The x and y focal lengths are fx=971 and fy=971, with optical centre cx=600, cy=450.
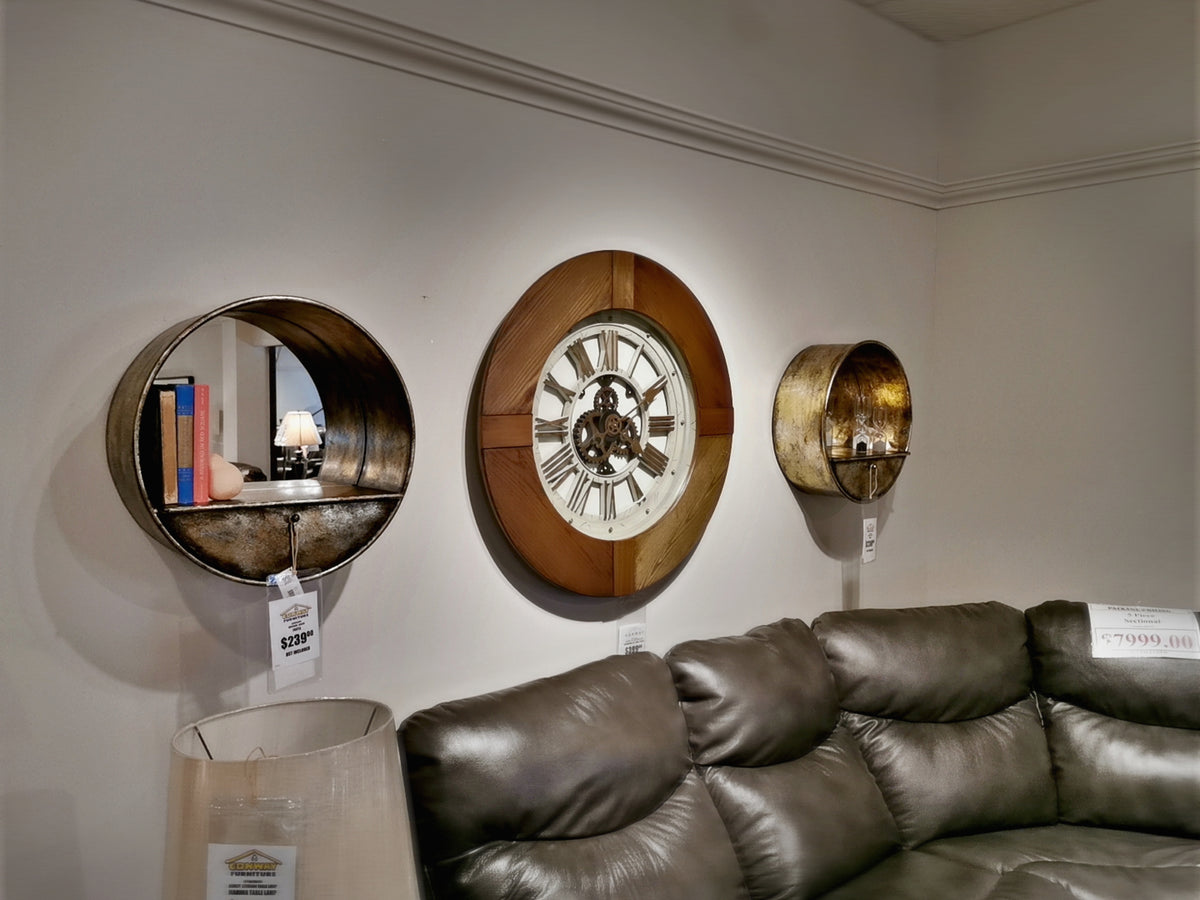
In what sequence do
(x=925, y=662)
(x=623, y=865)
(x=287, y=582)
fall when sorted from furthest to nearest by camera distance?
(x=925, y=662)
(x=623, y=865)
(x=287, y=582)

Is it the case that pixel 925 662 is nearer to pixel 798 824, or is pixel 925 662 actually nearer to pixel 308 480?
pixel 798 824

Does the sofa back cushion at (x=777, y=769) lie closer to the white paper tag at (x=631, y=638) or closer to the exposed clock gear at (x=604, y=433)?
the white paper tag at (x=631, y=638)

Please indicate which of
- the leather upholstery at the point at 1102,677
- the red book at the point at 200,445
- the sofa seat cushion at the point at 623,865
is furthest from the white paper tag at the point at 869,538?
the red book at the point at 200,445

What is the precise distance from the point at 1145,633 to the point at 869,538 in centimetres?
79

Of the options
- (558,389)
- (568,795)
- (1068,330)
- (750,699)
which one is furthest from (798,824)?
(1068,330)

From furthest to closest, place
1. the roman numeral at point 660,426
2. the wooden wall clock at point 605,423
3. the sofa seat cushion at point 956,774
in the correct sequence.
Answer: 1. the sofa seat cushion at point 956,774
2. the roman numeral at point 660,426
3. the wooden wall clock at point 605,423

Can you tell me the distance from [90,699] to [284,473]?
50 cm

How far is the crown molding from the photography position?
1747 mm

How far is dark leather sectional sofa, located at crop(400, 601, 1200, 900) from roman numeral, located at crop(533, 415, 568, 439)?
0.53 metres

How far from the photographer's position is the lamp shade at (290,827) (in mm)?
1289

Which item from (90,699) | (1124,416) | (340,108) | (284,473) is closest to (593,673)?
(284,473)

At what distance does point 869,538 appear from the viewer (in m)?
3.07

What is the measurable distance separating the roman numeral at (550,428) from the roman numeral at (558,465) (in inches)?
1.4

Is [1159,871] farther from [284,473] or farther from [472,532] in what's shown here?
[284,473]
